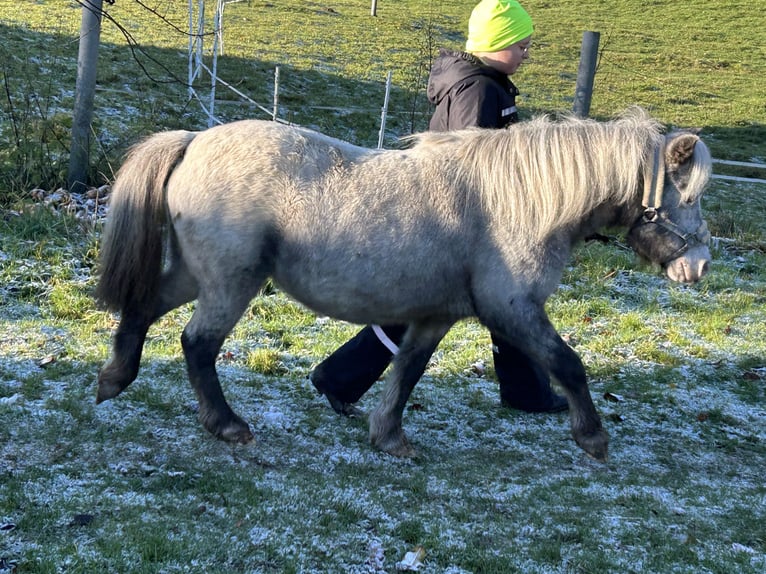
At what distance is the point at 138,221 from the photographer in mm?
3734

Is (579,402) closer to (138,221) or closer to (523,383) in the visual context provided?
(523,383)

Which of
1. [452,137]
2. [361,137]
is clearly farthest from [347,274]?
[361,137]

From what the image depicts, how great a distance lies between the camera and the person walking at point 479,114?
3.99 meters

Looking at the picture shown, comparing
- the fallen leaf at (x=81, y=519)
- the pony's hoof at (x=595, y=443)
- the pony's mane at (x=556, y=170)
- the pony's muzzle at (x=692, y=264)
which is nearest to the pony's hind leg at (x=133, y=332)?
the fallen leaf at (x=81, y=519)

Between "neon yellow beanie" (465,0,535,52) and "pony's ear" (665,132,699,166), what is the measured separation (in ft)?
3.26

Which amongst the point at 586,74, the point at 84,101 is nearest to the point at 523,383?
the point at 586,74

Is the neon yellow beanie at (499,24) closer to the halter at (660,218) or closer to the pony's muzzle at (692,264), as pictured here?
the halter at (660,218)

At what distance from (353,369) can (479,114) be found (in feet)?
5.25

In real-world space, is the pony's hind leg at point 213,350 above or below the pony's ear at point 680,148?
below

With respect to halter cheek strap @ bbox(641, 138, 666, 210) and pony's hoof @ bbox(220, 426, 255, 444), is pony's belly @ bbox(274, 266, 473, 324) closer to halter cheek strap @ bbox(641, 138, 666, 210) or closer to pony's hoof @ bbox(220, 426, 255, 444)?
pony's hoof @ bbox(220, 426, 255, 444)

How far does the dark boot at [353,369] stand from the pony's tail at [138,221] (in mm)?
1155

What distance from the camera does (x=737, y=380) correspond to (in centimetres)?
518

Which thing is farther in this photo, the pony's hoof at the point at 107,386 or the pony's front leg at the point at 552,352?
the pony's hoof at the point at 107,386

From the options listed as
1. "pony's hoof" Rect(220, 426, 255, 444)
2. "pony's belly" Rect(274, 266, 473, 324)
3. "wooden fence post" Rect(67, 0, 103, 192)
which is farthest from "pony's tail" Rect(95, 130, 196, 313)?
"wooden fence post" Rect(67, 0, 103, 192)
